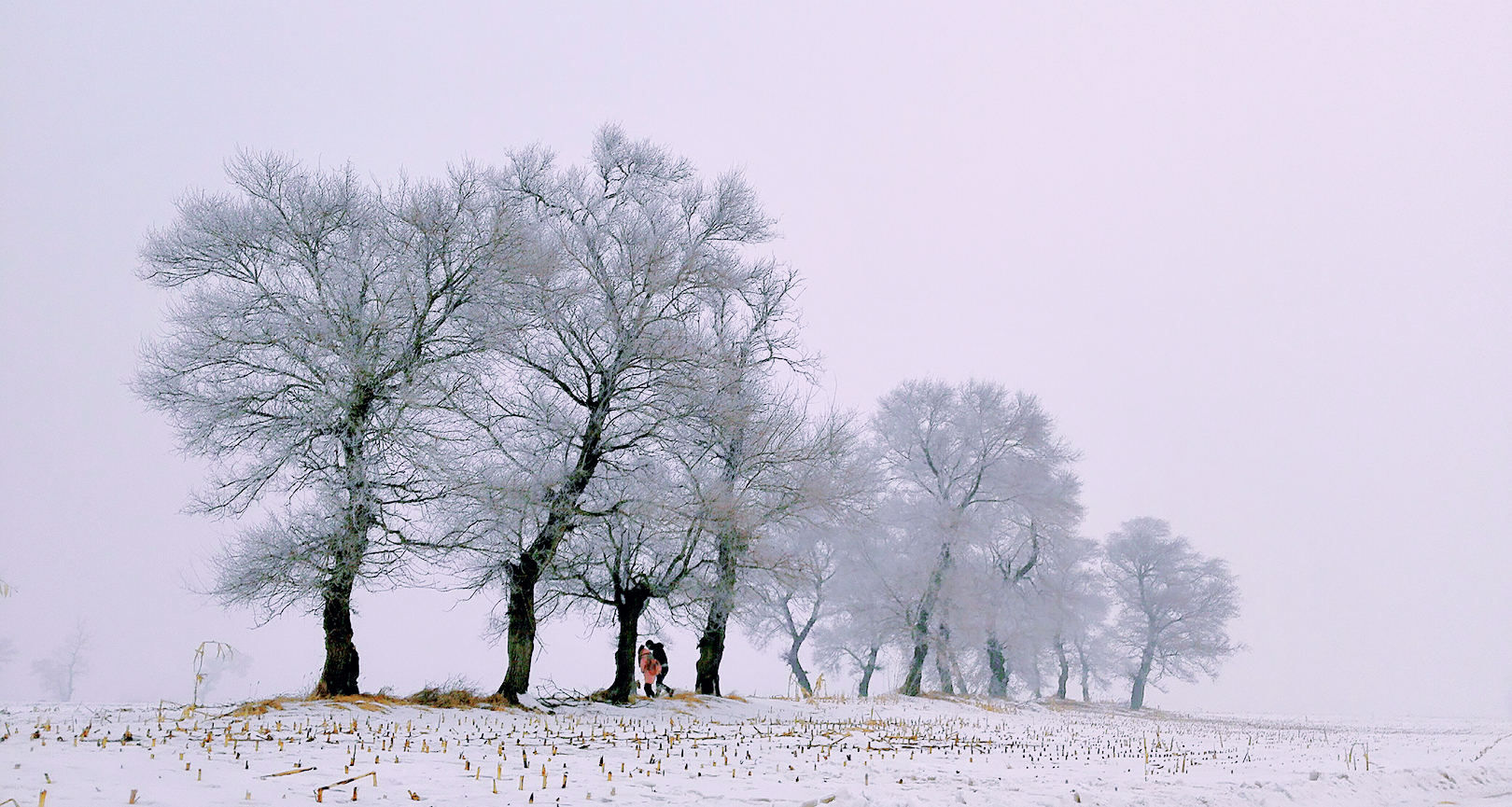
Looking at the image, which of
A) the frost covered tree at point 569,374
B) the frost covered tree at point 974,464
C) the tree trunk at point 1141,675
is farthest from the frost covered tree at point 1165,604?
the frost covered tree at point 569,374

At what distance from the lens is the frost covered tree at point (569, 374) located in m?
15.6

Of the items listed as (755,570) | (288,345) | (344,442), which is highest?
(288,345)

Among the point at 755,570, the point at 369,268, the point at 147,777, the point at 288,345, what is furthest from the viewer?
the point at 755,570

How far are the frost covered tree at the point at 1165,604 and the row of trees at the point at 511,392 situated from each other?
28923mm

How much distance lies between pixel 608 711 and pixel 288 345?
27.8 ft

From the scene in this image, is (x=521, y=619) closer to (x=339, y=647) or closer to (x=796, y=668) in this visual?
(x=339, y=647)

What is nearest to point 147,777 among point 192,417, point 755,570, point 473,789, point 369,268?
point 473,789

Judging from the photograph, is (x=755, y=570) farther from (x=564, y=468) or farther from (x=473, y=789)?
(x=473, y=789)

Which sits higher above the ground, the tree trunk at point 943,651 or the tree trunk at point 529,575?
the tree trunk at point 529,575

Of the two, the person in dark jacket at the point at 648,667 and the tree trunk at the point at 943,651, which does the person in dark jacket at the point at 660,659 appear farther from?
the tree trunk at the point at 943,651

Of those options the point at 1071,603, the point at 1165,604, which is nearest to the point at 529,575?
the point at 1071,603

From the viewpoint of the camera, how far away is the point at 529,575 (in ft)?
52.7

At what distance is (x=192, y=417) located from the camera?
13961mm

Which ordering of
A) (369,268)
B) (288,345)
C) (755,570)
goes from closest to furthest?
(288,345) → (369,268) → (755,570)
